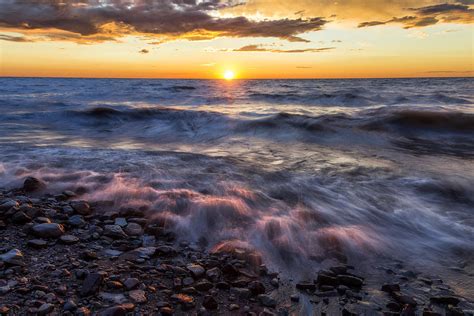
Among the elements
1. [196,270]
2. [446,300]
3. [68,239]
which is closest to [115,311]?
[196,270]

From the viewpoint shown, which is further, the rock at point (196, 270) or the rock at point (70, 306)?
the rock at point (196, 270)

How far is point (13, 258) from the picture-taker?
10.6 ft

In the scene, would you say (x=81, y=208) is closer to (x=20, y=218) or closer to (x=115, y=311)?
(x=20, y=218)

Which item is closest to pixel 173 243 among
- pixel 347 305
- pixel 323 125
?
pixel 347 305

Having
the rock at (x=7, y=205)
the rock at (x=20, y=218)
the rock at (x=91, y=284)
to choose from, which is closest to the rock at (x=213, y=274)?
the rock at (x=91, y=284)

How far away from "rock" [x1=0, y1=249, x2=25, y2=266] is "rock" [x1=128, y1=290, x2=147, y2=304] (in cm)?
118

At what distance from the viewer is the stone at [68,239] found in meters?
3.70

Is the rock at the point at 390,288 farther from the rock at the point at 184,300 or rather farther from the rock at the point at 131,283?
the rock at the point at 131,283

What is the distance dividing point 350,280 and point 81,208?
11.6 ft

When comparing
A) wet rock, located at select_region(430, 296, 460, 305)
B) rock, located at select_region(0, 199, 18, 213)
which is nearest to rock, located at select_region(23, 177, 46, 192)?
rock, located at select_region(0, 199, 18, 213)

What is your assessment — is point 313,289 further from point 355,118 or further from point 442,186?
point 355,118

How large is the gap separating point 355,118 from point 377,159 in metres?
8.04

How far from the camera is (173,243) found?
398cm

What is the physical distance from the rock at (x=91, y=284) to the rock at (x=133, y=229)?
114 centimetres
